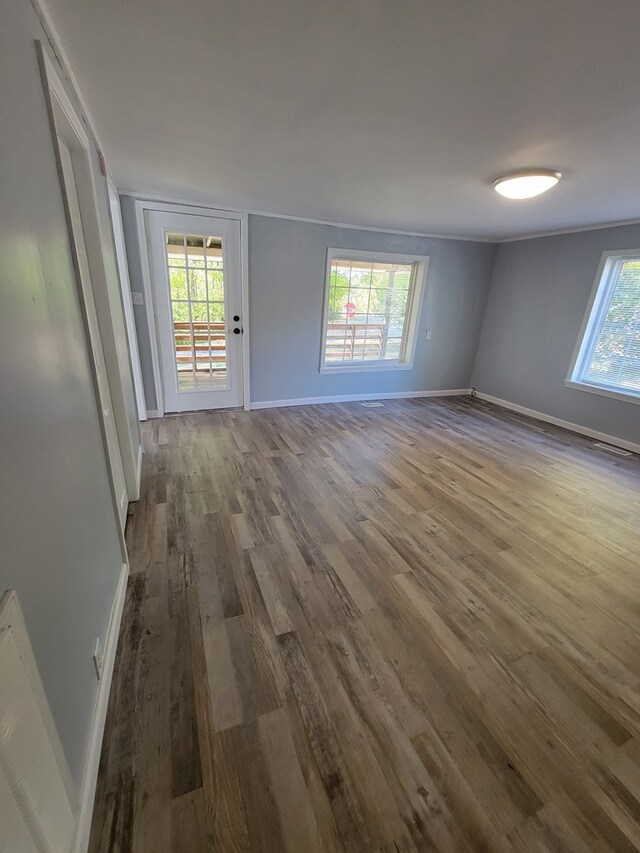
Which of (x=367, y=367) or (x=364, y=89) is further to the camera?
(x=367, y=367)

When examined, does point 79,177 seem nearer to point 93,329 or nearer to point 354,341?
point 93,329

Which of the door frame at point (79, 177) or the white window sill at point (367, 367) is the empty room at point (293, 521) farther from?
the white window sill at point (367, 367)

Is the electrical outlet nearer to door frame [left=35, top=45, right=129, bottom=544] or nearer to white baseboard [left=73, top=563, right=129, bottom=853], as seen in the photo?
white baseboard [left=73, top=563, right=129, bottom=853]

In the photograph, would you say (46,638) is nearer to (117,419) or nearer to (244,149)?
(117,419)

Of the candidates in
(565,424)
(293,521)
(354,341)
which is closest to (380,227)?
(354,341)

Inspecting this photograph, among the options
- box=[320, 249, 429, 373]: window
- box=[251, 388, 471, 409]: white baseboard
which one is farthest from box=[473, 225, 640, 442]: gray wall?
box=[320, 249, 429, 373]: window

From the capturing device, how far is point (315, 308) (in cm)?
439

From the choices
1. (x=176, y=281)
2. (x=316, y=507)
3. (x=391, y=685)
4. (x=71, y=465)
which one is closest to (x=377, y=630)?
(x=391, y=685)

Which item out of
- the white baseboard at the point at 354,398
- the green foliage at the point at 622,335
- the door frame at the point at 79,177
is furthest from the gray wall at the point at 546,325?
the door frame at the point at 79,177

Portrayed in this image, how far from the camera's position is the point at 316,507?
8.21 ft

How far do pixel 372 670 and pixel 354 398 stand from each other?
3.96 meters

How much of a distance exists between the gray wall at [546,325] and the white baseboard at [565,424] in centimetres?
5

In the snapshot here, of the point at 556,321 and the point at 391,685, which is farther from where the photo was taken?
the point at 556,321

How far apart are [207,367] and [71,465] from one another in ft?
10.5
